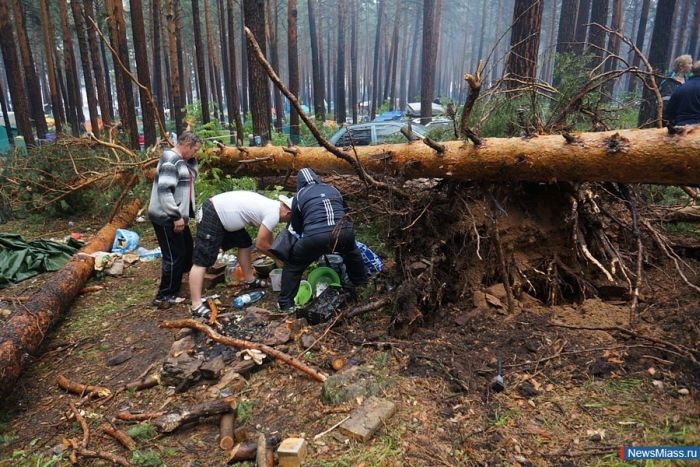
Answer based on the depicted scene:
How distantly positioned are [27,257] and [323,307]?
4.94m

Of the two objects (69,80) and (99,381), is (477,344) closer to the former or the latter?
(99,381)

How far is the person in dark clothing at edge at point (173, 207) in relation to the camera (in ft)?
15.7

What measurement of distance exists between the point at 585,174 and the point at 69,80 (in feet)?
66.7

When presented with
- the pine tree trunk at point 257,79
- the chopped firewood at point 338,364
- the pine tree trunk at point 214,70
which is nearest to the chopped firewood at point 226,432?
the chopped firewood at point 338,364

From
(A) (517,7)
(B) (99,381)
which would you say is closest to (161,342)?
(B) (99,381)

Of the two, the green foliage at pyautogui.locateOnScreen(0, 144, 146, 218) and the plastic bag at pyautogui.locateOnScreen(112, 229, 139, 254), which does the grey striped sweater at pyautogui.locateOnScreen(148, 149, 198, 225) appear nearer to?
the plastic bag at pyautogui.locateOnScreen(112, 229, 139, 254)

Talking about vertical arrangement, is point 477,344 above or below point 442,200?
below

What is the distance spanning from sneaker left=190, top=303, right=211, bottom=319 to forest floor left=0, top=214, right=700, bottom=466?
294 millimetres

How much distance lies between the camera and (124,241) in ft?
23.7

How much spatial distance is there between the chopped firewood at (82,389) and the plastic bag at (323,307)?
1.73 m

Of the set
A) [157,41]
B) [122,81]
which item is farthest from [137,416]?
[157,41]

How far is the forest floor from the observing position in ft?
7.97

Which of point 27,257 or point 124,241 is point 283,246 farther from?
point 27,257

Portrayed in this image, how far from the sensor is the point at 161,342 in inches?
170
